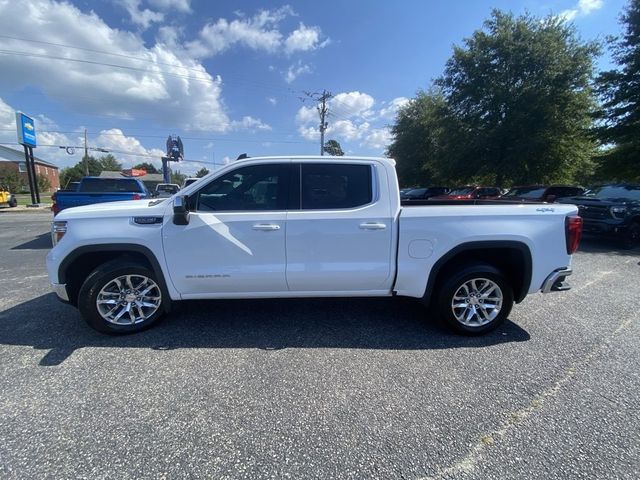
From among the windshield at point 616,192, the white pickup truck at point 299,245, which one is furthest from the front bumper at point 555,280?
the windshield at point 616,192

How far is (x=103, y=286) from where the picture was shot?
329 cm

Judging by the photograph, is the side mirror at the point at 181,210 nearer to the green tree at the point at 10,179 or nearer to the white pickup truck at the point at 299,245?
the white pickup truck at the point at 299,245

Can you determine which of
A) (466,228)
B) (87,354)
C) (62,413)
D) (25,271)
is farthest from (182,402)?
(25,271)

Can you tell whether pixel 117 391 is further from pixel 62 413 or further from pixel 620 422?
pixel 620 422

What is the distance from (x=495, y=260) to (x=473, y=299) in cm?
53

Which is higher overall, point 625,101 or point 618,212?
point 625,101

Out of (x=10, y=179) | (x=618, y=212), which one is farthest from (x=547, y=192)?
(x=10, y=179)

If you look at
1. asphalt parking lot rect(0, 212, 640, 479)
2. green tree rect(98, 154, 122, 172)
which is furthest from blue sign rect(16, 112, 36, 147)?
green tree rect(98, 154, 122, 172)

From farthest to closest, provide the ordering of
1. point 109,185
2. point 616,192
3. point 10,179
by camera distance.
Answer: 1. point 10,179
2. point 109,185
3. point 616,192

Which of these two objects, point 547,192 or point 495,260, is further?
point 547,192

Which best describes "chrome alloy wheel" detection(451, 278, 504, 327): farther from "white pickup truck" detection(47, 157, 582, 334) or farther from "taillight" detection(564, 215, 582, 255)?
"taillight" detection(564, 215, 582, 255)

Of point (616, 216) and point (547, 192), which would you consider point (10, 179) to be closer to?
point (547, 192)

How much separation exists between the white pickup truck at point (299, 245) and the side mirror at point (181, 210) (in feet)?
0.03

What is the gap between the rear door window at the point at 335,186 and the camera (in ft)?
11.0
